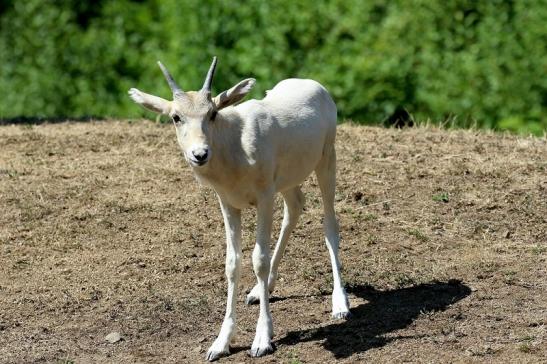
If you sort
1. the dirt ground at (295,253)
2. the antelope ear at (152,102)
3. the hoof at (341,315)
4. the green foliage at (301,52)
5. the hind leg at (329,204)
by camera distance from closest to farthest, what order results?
the antelope ear at (152,102) < the dirt ground at (295,253) < the hoof at (341,315) < the hind leg at (329,204) < the green foliage at (301,52)

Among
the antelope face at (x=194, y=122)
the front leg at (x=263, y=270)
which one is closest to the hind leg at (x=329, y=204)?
the front leg at (x=263, y=270)

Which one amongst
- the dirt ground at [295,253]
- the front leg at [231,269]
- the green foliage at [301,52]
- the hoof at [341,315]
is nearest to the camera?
the front leg at [231,269]

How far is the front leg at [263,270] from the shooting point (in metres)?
7.91

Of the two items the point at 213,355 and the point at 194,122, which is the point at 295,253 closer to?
the point at 213,355

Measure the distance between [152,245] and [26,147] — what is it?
2762mm

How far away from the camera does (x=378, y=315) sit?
8531mm

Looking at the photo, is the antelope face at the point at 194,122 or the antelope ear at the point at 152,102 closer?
the antelope face at the point at 194,122

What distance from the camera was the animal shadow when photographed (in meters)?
8.01

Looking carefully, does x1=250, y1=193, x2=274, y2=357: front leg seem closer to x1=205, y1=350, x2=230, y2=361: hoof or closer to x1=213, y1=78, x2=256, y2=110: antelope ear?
x1=205, y1=350, x2=230, y2=361: hoof

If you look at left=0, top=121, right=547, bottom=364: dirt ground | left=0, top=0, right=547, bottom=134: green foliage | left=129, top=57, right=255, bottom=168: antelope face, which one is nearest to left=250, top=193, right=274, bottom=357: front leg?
left=0, top=121, right=547, bottom=364: dirt ground

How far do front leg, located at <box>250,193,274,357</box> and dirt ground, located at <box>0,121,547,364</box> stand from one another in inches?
4.6

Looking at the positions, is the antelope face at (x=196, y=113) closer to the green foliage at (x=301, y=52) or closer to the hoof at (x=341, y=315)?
the hoof at (x=341, y=315)

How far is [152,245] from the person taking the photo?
10102 mm

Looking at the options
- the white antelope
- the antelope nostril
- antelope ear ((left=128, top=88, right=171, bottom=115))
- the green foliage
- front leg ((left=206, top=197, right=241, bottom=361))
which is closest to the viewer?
the antelope nostril
